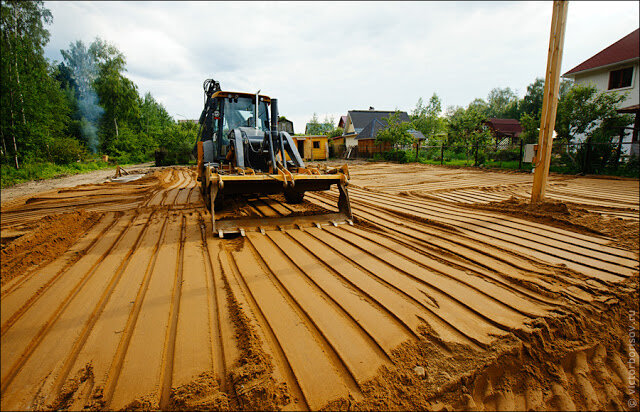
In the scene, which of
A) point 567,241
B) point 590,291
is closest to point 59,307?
point 590,291

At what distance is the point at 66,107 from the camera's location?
22.2 metres

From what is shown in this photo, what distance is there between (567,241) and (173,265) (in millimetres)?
4835

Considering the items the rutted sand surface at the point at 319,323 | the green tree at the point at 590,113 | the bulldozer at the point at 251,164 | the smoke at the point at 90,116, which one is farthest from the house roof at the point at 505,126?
the smoke at the point at 90,116

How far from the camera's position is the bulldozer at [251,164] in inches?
175

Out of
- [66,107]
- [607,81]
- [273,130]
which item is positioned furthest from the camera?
[66,107]

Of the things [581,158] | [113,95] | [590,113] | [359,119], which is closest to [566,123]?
[590,113]

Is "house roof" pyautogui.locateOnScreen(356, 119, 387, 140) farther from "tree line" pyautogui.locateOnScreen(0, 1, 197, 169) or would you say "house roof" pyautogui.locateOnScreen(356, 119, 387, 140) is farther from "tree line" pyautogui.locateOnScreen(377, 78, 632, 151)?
"tree line" pyautogui.locateOnScreen(0, 1, 197, 169)

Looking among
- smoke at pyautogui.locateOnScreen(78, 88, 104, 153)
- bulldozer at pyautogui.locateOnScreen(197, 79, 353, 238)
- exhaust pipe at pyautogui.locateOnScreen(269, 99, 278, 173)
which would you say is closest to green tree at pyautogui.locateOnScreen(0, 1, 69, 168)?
bulldozer at pyautogui.locateOnScreen(197, 79, 353, 238)

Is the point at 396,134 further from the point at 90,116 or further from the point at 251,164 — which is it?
the point at 90,116

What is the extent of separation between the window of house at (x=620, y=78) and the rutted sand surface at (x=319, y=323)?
18.7m

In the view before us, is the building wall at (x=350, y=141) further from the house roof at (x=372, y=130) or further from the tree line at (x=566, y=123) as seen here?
the tree line at (x=566, y=123)

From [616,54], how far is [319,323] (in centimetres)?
2359

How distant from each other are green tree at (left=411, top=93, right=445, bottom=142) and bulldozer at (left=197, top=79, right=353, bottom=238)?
1591 inches

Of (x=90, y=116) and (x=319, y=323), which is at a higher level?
(x=90, y=116)
